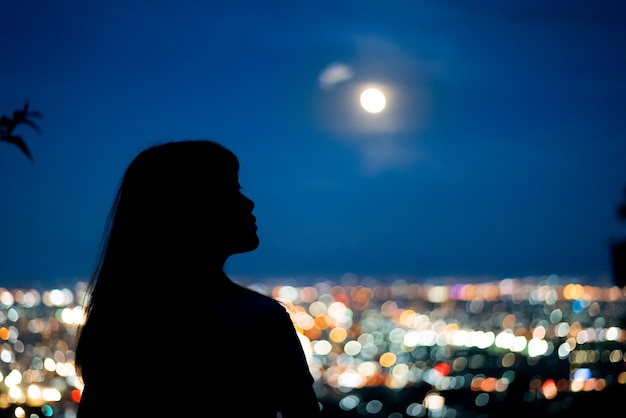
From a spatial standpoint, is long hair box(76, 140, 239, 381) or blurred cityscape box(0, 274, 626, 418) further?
blurred cityscape box(0, 274, 626, 418)

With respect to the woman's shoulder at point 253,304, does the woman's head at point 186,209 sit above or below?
above

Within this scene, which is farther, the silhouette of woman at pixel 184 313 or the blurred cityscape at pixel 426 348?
the blurred cityscape at pixel 426 348

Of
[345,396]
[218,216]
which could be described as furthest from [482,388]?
[218,216]

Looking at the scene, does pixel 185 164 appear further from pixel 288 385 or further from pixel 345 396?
pixel 345 396

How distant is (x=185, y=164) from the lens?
1187 mm

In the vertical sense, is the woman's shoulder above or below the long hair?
below

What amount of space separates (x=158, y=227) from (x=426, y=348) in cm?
4599

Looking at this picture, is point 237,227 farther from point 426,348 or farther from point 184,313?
point 426,348

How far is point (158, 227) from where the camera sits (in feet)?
3.89

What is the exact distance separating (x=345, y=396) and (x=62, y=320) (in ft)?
39.9

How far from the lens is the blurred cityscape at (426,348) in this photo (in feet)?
33.2

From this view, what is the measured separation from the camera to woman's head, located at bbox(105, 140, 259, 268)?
1.17 meters

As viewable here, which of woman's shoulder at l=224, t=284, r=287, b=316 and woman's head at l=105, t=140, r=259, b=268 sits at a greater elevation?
woman's head at l=105, t=140, r=259, b=268

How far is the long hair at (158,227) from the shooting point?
117 centimetres
